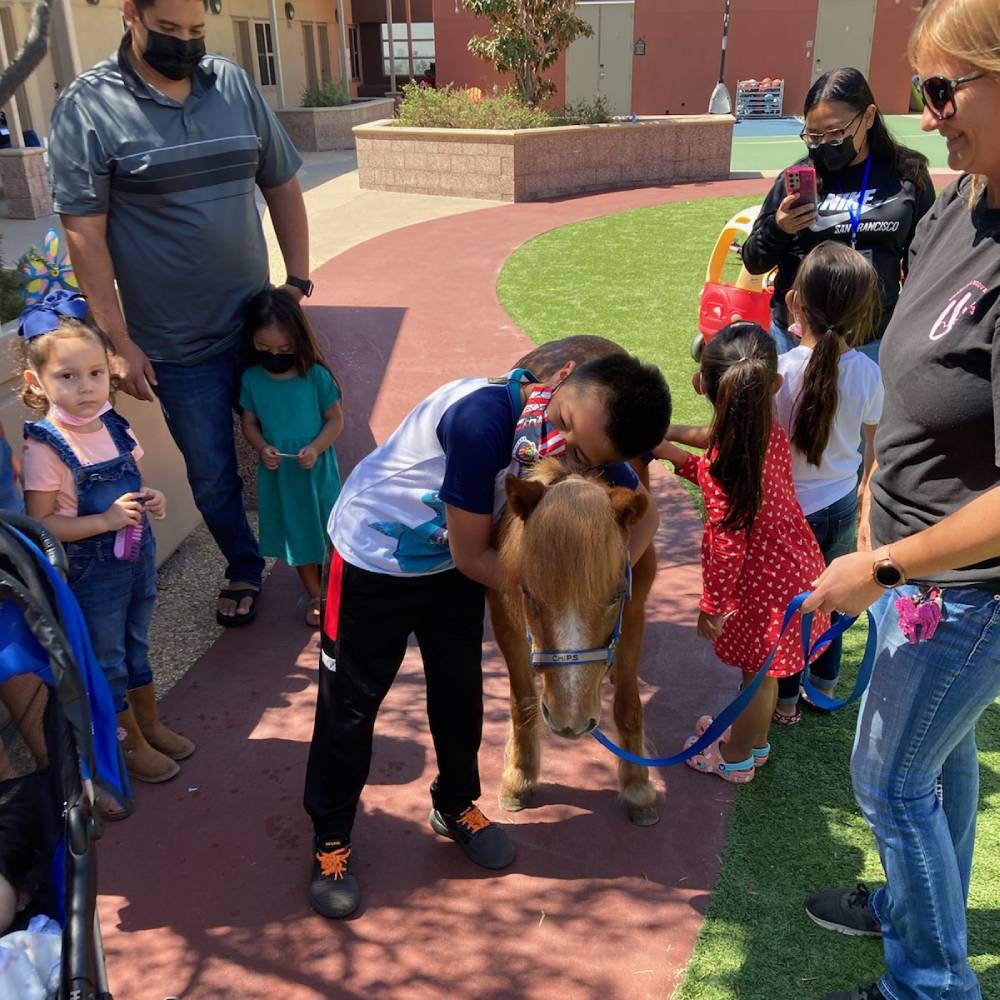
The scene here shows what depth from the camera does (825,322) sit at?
325cm

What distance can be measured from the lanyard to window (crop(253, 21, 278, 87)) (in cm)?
2342

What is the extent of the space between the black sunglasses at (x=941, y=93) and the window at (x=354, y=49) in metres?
34.1

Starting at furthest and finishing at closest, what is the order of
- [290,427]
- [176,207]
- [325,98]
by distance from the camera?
[325,98]
[290,427]
[176,207]

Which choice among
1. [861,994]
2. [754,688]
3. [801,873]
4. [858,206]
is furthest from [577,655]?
[858,206]

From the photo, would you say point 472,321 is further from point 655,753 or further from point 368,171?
point 368,171

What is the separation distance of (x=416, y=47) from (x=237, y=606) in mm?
33184

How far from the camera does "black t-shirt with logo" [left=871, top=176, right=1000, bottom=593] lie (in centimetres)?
179

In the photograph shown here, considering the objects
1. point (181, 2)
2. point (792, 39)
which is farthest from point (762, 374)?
point (792, 39)

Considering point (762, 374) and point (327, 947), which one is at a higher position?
point (762, 374)

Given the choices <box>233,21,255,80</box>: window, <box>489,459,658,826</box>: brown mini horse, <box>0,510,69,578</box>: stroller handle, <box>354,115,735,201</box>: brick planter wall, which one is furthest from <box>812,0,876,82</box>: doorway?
<box>0,510,69,578</box>: stroller handle

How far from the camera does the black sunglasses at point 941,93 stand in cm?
175

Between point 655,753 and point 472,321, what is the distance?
686 cm

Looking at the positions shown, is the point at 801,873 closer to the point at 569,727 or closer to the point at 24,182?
the point at 569,727

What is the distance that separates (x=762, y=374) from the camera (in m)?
2.87
